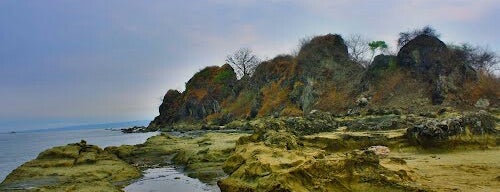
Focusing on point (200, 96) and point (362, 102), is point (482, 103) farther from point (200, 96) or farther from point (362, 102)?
point (200, 96)

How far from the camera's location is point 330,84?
68.8 m

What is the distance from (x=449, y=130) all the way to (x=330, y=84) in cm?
5298

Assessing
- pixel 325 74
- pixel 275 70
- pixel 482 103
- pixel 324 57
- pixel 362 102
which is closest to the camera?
pixel 482 103

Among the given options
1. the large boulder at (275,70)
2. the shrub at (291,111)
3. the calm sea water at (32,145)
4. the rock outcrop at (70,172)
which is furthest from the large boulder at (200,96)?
the rock outcrop at (70,172)

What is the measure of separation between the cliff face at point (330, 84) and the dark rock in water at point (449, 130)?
3016 cm

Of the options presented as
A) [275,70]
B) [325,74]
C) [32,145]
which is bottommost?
[32,145]

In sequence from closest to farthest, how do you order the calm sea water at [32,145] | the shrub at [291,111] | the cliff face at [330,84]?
the calm sea water at [32,145] < the cliff face at [330,84] < the shrub at [291,111]

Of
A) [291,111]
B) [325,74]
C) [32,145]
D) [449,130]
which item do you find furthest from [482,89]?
[32,145]

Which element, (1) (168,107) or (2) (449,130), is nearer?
(2) (449,130)

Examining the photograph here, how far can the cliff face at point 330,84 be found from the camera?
168 feet

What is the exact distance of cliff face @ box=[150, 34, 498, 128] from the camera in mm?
51125

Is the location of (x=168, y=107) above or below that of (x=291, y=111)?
above

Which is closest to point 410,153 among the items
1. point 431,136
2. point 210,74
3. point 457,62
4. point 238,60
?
point 431,136

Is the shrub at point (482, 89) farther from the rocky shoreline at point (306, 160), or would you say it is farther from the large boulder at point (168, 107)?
the large boulder at point (168, 107)
